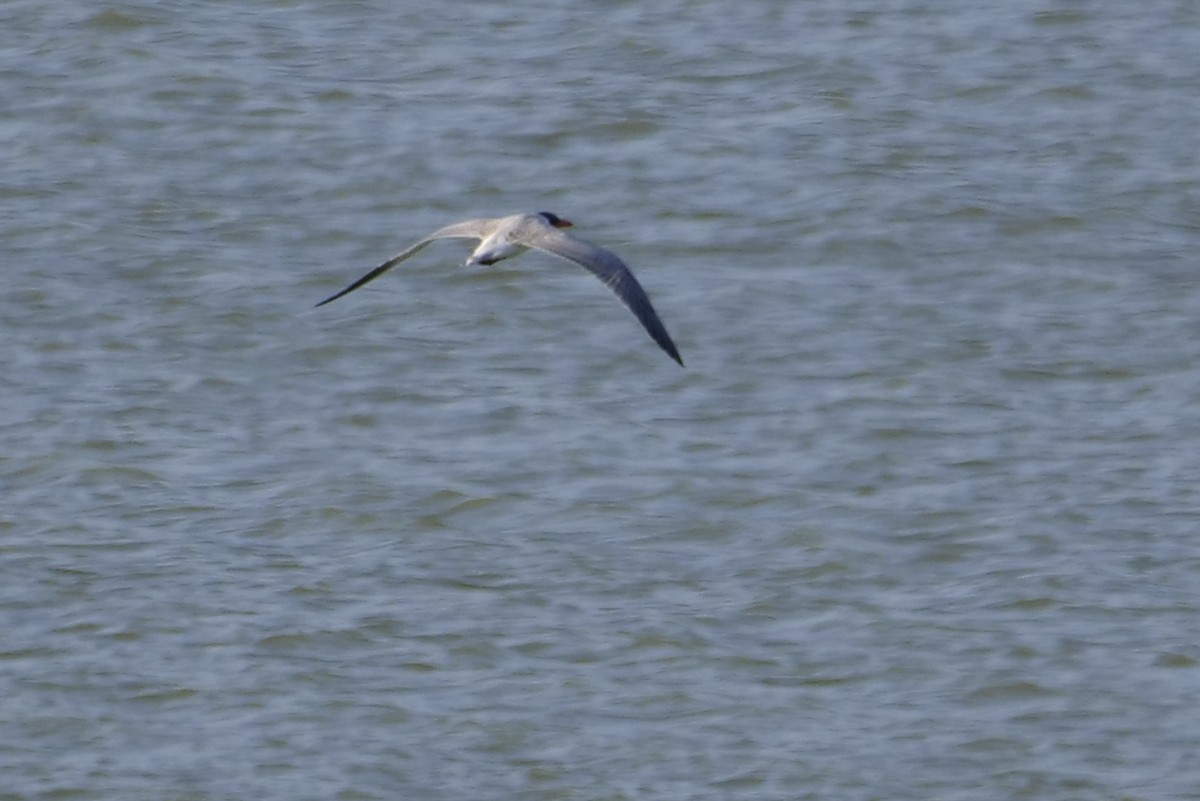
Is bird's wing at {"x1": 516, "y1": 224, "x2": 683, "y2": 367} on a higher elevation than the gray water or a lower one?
higher

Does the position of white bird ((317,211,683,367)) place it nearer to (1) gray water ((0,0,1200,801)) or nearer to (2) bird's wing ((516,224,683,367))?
(2) bird's wing ((516,224,683,367))

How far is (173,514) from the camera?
11641 mm

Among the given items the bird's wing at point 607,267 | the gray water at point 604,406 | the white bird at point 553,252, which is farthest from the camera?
the gray water at point 604,406

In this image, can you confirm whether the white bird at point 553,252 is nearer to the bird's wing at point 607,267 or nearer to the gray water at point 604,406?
the bird's wing at point 607,267

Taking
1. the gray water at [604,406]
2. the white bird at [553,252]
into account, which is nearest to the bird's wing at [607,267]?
the white bird at [553,252]

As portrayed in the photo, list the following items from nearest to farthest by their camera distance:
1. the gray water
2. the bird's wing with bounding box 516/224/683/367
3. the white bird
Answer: the bird's wing with bounding box 516/224/683/367 → the white bird → the gray water

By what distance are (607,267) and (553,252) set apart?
302 millimetres

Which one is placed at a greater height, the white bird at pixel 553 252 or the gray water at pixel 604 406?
the white bird at pixel 553 252

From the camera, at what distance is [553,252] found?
9156 millimetres

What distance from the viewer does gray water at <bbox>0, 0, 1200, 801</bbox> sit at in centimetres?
993

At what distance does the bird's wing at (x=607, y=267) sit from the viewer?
8.53 m

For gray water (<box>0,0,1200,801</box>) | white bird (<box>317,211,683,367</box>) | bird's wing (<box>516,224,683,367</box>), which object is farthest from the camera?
gray water (<box>0,0,1200,801</box>)

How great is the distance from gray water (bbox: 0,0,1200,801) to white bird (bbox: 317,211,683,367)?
1788 millimetres

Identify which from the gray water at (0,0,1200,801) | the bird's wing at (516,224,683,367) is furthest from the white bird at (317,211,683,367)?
the gray water at (0,0,1200,801)
